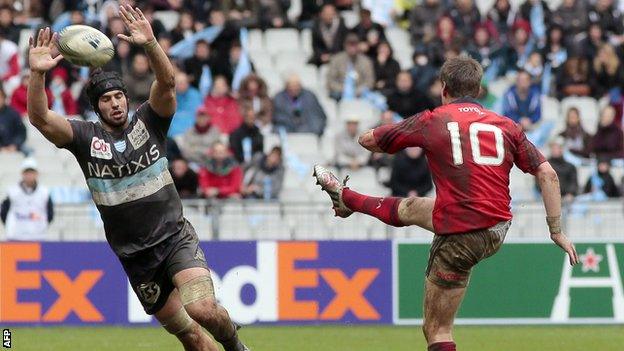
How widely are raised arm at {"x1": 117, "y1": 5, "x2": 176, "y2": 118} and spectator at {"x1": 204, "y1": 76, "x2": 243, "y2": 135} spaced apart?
430 inches

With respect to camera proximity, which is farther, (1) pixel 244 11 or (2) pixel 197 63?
(1) pixel 244 11

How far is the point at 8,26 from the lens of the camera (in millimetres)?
22953

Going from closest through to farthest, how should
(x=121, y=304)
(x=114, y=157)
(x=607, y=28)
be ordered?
(x=114, y=157) → (x=121, y=304) → (x=607, y=28)

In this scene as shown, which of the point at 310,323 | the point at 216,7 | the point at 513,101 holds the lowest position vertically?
the point at 310,323

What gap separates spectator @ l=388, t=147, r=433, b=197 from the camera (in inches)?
786

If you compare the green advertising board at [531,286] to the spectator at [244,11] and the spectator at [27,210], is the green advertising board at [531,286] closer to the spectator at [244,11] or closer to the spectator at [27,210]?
the spectator at [27,210]

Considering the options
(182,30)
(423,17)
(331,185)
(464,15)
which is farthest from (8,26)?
(331,185)

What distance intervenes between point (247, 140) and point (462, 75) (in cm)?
1118

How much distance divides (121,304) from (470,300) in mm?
4325

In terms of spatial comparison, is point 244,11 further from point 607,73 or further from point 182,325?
point 182,325

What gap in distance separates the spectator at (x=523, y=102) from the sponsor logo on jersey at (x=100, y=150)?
12580 millimetres

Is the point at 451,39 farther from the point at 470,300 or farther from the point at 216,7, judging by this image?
the point at 470,300

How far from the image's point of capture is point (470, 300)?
59.5 feet

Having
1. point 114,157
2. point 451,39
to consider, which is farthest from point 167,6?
point 114,157
